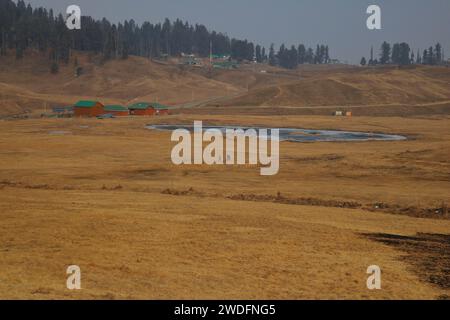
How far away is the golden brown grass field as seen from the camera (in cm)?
1753

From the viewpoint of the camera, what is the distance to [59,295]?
15.7 meters

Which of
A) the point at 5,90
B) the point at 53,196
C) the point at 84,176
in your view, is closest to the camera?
the point at 53,196

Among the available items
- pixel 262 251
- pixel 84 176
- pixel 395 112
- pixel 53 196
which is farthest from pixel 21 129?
pixel 395 112

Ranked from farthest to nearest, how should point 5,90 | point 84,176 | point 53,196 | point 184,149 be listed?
1. point 5,90
2. point 184,149
3. point 84,176
4. point 53,196

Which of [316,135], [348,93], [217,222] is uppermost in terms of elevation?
[348,93]

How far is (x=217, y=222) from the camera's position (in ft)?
86.8

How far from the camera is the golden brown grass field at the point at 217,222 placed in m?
17.5

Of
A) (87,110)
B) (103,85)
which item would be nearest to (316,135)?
(87,110)

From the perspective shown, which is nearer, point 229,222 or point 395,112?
point 229,222

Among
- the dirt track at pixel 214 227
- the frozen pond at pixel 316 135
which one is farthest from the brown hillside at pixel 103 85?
the dirt track at pixel 214 227

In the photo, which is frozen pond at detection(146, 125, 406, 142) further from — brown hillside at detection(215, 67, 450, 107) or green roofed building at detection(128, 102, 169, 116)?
brown hillside at detection(215, 67, 450, 107)

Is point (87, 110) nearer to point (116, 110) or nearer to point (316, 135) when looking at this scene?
point (116, 110)

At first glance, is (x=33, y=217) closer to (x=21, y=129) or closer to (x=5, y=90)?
(x=21, y=129)

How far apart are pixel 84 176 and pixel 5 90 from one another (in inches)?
4309
